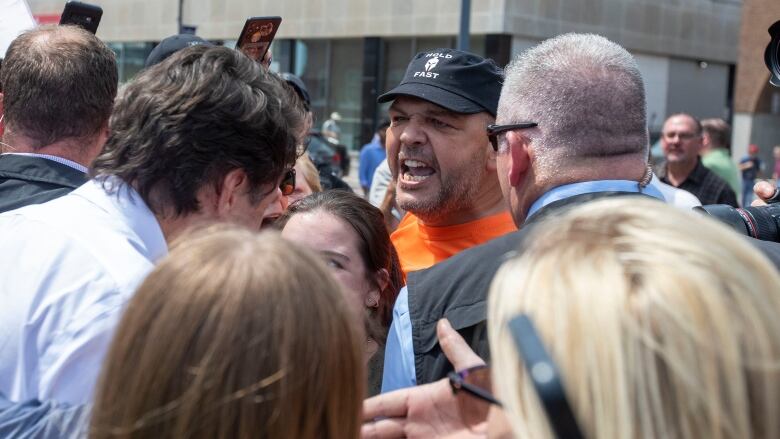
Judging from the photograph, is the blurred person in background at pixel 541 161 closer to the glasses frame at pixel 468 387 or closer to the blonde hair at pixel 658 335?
the glasses frame at pixel 468 387

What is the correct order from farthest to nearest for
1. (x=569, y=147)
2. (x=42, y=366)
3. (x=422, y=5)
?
1. (x=422, y=5)
2. (x=569, y=147)
3. (x=42, y=366)

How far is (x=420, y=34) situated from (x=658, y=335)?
88.5 ft

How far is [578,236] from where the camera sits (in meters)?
1.24

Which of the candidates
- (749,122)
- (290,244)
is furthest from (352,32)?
(290,244)

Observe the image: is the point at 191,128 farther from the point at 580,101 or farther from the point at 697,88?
the point at 697,88

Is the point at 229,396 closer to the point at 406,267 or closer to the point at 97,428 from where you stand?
the point at 97,428

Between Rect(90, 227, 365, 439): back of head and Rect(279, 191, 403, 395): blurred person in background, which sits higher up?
Rect(90, 227, 365, 439): back of head

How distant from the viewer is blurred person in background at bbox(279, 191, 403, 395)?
9.67ft

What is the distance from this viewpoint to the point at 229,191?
2.34 meters


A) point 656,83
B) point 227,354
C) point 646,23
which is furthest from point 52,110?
point 656,83

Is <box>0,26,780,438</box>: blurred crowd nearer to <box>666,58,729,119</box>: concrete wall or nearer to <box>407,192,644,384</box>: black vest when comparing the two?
<box>407,192,644,384</box>: black vest

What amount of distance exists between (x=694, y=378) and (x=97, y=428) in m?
0.82

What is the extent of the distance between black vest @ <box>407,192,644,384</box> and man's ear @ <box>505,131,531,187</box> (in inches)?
7.9

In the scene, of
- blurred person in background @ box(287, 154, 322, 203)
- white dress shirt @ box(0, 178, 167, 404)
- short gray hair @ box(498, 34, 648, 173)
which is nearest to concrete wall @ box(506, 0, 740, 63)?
blurred person in background @ box(287, 154, 322, 203)
